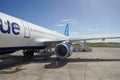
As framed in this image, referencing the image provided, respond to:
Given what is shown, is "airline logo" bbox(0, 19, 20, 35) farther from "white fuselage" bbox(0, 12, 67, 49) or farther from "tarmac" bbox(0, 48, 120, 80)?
"tarmac" bbox(0, 48, 120, 80)

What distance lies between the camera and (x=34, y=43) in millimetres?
14586

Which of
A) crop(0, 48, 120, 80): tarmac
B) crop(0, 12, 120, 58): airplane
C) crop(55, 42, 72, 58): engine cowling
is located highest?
crop(0, 12, 120, 58): airplane

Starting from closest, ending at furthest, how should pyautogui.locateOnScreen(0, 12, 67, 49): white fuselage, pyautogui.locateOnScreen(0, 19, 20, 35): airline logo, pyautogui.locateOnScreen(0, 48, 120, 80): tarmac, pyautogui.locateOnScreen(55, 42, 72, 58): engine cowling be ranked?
pyautogui.locateOnScreen(0, 48, 120, 80): tarmac < pyautogui.locateOnScreen(0, 19, 20, 35): airline logo < pyautogui.locateOnScreen(0, 12, 67, 49): white fuselage < pyautogui.locateOnScreen(55, 42, 72, 58): engine cowling

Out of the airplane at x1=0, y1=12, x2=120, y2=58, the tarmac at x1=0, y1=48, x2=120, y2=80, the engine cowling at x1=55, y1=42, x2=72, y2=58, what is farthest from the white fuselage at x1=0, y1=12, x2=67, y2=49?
the engine cowling at x1=55, y1=42, x2=72, y2=58

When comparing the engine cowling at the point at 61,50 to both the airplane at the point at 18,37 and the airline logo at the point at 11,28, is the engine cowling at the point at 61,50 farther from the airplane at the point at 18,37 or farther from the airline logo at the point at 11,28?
the airline logo at the point at 11,28

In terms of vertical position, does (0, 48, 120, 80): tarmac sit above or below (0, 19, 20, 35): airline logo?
below

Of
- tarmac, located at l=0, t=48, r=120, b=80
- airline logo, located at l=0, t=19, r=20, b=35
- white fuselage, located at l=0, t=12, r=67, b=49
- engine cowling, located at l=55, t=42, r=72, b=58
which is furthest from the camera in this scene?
engine cowling, located at l=55, t=42, r=72, b=58

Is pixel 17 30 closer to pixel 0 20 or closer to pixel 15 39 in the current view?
pixel 15 39

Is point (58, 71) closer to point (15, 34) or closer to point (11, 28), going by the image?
point (15, 34)

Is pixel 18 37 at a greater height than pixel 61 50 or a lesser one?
greater

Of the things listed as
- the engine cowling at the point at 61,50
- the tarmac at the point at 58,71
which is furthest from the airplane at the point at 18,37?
the tarmac at the point at 58,71

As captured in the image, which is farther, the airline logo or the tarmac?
the airline logo

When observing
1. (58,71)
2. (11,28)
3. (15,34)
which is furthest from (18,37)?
(58,71)

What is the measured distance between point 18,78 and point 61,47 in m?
6.76
